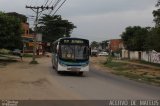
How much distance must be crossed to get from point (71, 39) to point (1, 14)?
23.3 m

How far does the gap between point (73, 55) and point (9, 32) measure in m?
21.9

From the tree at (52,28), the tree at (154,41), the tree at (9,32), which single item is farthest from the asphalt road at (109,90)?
the tree at (52,28)

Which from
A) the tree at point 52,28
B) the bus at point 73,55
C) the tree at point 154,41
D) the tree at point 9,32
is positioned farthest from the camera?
the tree at point 52,28

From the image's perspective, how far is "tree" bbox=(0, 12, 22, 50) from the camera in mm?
49969

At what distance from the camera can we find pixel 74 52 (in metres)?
30.3

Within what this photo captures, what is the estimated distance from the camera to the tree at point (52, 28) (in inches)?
4534

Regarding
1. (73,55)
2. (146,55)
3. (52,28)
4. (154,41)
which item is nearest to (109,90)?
(73,55)

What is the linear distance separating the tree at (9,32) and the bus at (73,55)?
68.1 ft

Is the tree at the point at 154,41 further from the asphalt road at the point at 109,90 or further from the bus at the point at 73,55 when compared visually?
the asphalt road at the point at 109,90

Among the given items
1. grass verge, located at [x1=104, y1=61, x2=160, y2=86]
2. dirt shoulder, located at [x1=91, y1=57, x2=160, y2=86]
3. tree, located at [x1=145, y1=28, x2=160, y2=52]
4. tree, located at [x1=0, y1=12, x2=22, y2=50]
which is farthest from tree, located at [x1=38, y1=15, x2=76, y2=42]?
grass verge, located at [x1=104, y1=61, x2=160, y2=86]

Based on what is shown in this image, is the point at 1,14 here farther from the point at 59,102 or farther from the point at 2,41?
the point at 59,102

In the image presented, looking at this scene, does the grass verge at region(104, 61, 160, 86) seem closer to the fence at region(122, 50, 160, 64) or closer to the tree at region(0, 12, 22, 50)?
the tree at region(0, 12, 22, 50)

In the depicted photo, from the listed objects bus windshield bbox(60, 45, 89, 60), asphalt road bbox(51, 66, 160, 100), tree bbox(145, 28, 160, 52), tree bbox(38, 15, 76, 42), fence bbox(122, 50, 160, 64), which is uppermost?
tree bbox(38, 15, 76, 42)

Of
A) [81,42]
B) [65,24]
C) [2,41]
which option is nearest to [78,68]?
[81,42]
